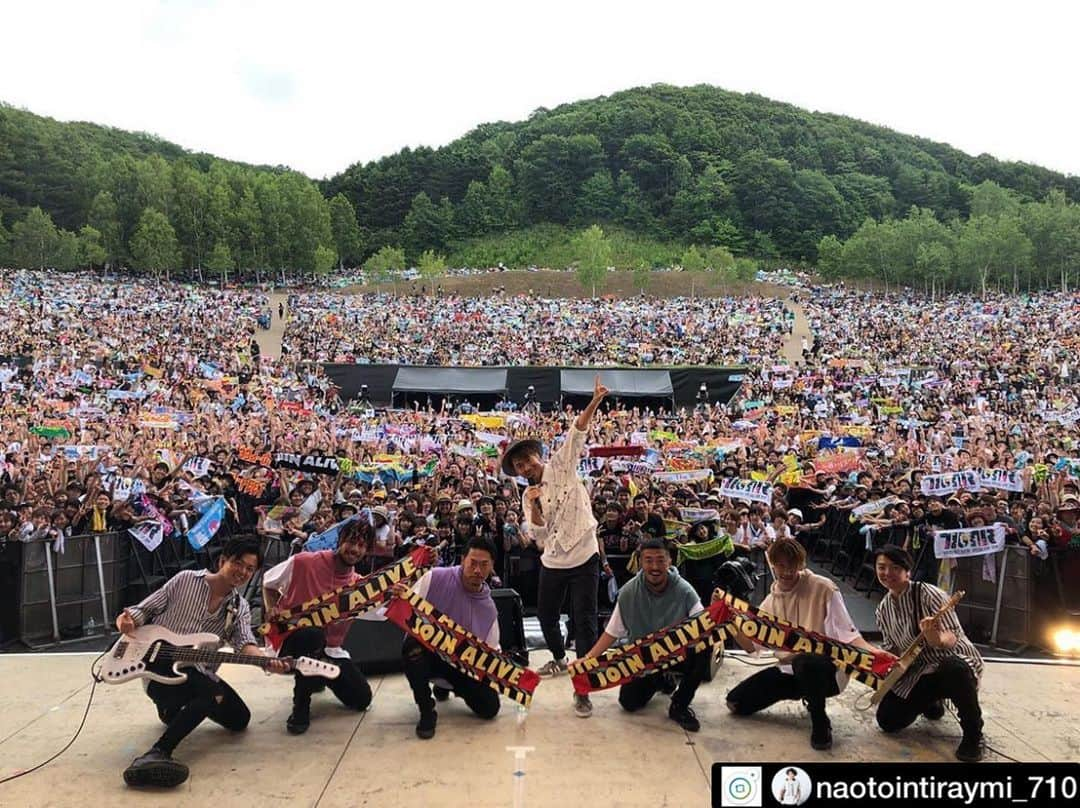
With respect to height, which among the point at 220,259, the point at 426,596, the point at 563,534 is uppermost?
the point at 220,259

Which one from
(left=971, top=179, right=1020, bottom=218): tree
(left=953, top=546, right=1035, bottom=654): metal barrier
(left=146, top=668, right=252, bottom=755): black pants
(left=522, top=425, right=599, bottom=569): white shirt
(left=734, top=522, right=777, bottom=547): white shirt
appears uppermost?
(left=971, top=179, right=1020, bottom=218): tree

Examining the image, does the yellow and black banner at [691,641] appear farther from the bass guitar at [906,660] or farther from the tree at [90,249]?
the tree at [90,249]

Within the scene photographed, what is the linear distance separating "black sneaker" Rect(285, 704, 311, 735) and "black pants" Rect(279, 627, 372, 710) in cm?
3

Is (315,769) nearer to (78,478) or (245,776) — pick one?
(245,776)

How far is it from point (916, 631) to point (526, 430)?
1335 centimetres

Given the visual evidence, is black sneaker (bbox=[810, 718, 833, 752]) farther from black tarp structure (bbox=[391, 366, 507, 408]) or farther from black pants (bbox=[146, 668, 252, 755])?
black tarp structure (bbox=[391, 366, 507, 408])

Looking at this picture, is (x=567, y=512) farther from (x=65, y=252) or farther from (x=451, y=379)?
(x=65, y=252)

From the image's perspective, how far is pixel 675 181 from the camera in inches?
4213

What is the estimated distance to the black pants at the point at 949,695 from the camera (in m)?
4.32

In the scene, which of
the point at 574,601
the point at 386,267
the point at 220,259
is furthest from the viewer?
the point at 386,267

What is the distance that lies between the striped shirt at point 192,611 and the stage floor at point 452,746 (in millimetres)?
641

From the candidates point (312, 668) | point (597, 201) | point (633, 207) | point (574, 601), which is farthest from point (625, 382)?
point (633, 207)

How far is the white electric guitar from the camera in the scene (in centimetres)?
418

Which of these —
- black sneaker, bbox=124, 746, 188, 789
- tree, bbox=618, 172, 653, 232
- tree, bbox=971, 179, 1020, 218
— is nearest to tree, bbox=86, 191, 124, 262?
tree, bbox=618, 172, 653, 232
